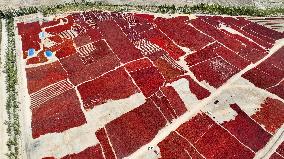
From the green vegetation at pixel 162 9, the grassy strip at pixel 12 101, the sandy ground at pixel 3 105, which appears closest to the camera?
the sandy ground at pixel 3 105

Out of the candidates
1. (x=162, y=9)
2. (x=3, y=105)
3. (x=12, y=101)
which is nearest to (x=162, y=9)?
(x=162, y=9)

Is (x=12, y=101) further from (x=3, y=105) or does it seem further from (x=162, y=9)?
(x=162, y=9)

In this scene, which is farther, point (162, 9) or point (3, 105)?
point (162, 9)

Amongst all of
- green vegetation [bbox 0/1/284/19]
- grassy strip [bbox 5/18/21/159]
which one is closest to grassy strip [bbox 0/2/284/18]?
green vegetation [bbox 0/1/284/19]

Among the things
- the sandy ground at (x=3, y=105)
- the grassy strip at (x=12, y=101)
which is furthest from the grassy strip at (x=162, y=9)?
the sandy ground at (x=3, y=105)

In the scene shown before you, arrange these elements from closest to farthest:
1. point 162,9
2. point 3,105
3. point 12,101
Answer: point 3,105
point 12,101
point 162,9

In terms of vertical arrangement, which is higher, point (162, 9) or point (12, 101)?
point (162, 9)

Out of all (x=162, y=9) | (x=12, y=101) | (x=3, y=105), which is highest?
(x=162, y=9)

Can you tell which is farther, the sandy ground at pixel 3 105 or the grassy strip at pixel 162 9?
the grassy strip at pixel 162 9

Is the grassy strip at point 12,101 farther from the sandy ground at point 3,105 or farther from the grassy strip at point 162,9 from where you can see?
the grassy strip at point 162,9

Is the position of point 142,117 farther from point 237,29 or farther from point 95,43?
point 237,29
